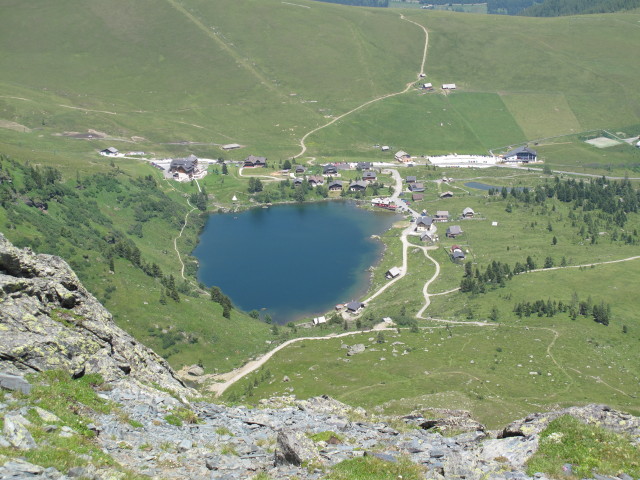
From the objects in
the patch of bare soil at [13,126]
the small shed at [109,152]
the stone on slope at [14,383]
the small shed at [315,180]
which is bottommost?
the small shed at [315,180]

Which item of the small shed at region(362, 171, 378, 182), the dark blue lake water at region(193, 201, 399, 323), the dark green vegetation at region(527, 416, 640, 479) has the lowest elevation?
the dark blue lake water at region(193, 201, 399, 323)

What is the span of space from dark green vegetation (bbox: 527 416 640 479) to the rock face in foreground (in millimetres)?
17542

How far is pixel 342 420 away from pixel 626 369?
4903cm

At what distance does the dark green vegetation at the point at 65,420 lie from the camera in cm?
2011

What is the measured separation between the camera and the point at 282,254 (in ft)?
417

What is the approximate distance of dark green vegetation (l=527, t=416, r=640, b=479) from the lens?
2423 cm

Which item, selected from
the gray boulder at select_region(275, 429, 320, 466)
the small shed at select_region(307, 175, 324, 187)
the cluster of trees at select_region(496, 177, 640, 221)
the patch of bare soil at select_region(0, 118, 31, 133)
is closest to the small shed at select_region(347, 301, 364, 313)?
the cluster of trees at select_region(496, 177, 640, 221)

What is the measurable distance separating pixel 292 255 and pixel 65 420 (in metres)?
103

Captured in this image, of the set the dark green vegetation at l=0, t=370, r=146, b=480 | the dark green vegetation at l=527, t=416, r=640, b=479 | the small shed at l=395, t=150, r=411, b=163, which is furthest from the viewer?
the small shed at l=395, t=150, r=411, b=163

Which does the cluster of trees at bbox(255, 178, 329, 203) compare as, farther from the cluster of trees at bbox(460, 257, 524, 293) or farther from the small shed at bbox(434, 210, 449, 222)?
the cluster of trees at bbox(460, 257, 524, 293)

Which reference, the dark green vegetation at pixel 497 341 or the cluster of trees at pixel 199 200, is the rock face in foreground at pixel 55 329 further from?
the cluster of trees at pixel 199 200

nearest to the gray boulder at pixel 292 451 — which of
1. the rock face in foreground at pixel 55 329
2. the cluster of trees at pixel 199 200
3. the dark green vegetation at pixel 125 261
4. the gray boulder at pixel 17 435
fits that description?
the gray boulder at pixel 17 435

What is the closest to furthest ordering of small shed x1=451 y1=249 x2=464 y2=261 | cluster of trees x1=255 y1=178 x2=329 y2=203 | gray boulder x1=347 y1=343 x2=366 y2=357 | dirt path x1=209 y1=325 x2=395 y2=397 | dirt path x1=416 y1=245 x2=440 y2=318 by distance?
dirt path x1=209 y1=325 x2=395 y2=397, gray boulder x1=347 y1=343 x2=366 y2=357, dirt path x1=416 y1=245 x2=440 y2=318, small shed x1=451 y1=249 x2=464 y2=261, cluster of trees x1=255 y1=178 x2=329 y2=203

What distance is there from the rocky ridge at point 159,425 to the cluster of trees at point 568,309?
175ft
